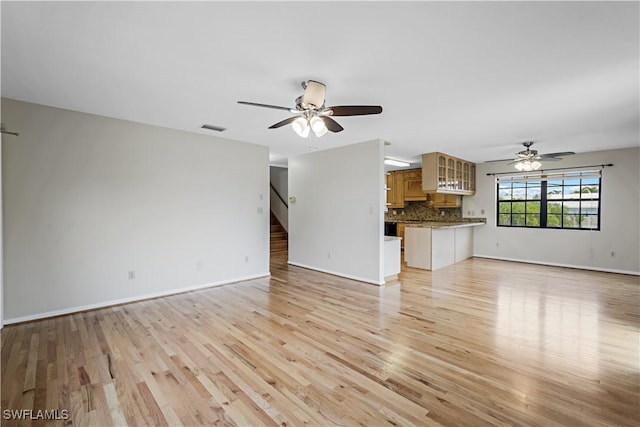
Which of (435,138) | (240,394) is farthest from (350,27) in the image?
(435,138)

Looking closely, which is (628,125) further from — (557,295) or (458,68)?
(458,68)

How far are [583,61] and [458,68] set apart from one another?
3.03 ft

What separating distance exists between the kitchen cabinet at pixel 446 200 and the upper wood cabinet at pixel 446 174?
364 mm

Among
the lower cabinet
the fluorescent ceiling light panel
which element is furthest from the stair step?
the fluorescent ceiling light panel

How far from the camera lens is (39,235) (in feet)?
11.0

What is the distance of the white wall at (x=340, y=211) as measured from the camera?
4.97m

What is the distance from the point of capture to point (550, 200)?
21.9 feet

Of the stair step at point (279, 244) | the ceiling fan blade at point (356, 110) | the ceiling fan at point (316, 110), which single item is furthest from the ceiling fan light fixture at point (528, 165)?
the stair step at point (279, 244)

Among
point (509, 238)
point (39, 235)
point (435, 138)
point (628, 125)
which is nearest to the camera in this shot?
point (39, 235)

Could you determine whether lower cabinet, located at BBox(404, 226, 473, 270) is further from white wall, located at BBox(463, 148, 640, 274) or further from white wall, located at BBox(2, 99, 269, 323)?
white wall, located at BBox(2, 99, 269, 323)

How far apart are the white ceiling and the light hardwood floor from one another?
8.04 ft

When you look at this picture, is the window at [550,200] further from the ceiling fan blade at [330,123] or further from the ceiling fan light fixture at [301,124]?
the ceiling fan light fixture at [301,124]

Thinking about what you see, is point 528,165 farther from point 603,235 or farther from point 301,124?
point 301,124

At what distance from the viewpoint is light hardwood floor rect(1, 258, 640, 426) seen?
1.88 metres
